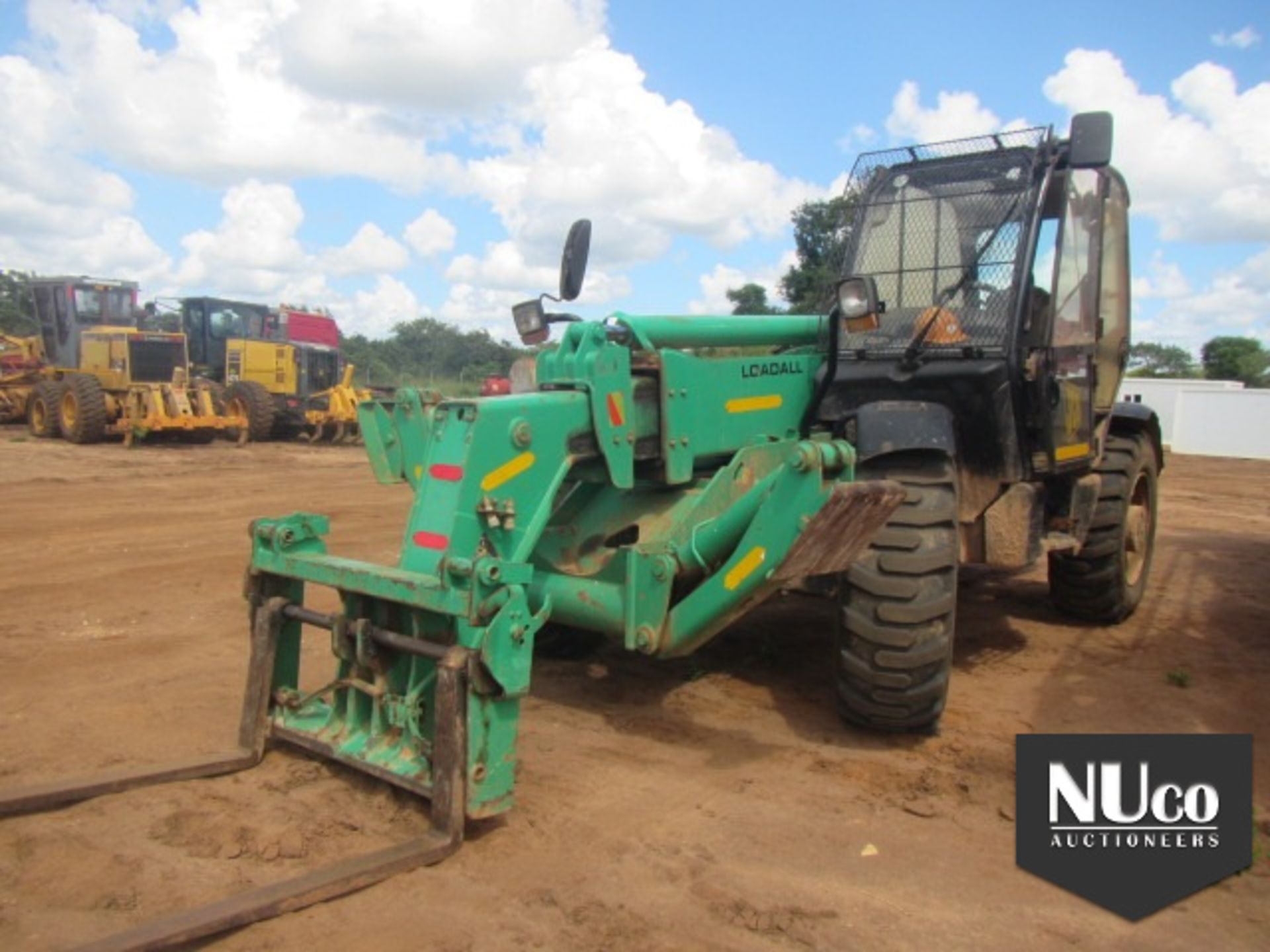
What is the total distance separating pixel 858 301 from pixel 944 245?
43.2 inches

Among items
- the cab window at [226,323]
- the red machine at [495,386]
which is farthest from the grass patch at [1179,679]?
the cab window at [226,323]

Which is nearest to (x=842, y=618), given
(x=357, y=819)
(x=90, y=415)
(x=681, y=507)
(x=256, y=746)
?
(x=681, y=507)

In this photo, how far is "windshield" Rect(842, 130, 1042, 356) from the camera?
16.8 ft

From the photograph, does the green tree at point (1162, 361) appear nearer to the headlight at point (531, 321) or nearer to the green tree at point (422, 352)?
the green tree at point (422, 352)

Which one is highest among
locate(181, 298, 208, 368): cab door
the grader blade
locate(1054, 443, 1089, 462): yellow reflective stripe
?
locate(181, 298, 208, 368): cab door

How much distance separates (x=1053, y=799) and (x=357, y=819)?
2312mm

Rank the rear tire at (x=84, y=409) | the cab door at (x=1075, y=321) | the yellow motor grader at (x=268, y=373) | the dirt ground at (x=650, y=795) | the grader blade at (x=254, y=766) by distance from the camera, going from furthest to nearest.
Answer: the yellow motor grader at (x=268, y=373), the rear tire at (x=84, y=409), the cab door at (x=1075, y=321), the dirt ground at (x=650, y=795), the grader blade at (x=254, y=766)

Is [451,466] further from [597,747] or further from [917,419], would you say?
[917,419]

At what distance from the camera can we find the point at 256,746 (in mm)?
3990

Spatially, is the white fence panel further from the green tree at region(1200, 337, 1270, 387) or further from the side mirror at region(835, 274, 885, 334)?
the side mirror at region(835, 274, 885, 334)

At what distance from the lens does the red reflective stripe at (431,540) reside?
12.3ft

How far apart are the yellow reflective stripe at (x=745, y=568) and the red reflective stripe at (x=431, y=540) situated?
3.55 feet

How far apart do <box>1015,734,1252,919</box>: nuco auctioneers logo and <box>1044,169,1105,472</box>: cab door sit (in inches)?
79.0

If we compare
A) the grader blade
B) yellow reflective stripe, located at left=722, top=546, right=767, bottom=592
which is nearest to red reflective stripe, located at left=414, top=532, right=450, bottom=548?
the grader blade
